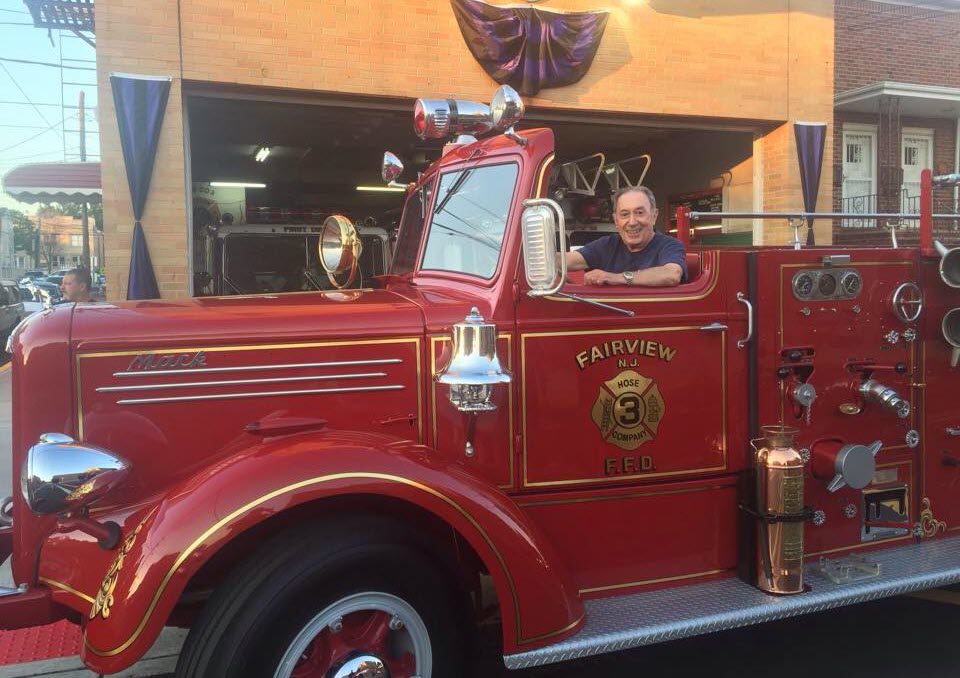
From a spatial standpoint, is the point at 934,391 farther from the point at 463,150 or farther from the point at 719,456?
the point at 463,150

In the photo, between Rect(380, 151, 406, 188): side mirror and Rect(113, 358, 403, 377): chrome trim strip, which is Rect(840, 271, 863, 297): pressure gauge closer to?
Rect(113, 358, 403, 377): chrome trim strip

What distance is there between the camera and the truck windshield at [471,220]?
3.05 meters

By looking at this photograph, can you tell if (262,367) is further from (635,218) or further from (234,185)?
(234,185)

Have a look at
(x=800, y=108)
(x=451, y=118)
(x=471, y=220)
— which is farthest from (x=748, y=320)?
(x=800, y=108)

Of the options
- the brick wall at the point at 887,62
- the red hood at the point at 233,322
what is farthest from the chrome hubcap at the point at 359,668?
the brick wall at the point at 887,62

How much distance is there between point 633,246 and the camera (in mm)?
3543

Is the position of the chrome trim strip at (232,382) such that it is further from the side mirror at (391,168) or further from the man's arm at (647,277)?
the side mirror at (391,168)

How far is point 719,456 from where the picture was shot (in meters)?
3.20

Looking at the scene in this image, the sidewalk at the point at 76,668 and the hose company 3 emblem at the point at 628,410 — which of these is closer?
the hose company 3 emblem at the point at 628,410

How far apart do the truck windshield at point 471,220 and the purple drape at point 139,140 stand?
18.4ft

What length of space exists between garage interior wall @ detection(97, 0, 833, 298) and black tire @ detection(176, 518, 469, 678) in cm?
661

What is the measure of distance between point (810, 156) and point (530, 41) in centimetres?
436

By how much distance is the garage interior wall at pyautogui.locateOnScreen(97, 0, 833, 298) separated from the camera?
8.13 m

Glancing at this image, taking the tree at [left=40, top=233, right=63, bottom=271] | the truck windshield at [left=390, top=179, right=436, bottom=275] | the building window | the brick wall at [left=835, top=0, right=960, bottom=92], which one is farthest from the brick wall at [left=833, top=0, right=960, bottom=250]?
the tree at [left=40, top=233, right=63, bottom=271]
